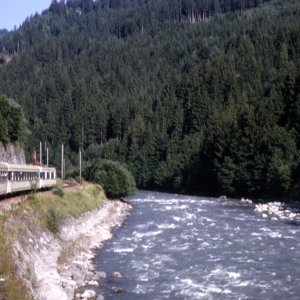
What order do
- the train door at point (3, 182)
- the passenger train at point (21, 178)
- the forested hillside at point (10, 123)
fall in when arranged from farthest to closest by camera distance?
the forested hillside at point (10, 123) → the passenger train at point (21, 178) → the train door at point (3, 182)

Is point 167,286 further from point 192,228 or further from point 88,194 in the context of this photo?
point 88,194

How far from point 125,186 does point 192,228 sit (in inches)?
1160

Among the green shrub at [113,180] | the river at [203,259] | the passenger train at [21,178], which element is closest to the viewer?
the river at [203,259]

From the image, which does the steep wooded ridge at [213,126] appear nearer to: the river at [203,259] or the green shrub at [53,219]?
the river at [203,259]

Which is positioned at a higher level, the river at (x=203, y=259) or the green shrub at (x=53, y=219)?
the green shrub at (x=53, y=219)

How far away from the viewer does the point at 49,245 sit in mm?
34062

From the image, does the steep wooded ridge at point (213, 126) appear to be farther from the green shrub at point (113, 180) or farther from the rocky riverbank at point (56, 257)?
the rocky riverbank at point (56, 257)

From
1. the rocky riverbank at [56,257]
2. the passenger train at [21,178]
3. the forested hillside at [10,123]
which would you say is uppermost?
the forested hillside at [10,123]

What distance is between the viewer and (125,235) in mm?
47594

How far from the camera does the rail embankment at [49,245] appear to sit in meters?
23.3

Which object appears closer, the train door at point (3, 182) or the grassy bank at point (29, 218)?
the grassy bank at point (29, 218)

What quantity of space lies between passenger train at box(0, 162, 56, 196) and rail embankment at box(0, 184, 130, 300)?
212 centimetres

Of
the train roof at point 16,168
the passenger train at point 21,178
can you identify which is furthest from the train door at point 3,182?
the train roof at point 16,168

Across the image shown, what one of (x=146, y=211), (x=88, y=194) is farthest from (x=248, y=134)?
(x=88, y=194)
